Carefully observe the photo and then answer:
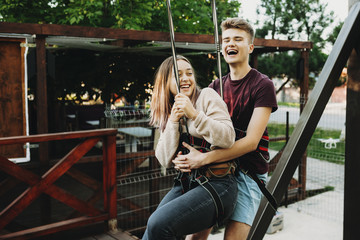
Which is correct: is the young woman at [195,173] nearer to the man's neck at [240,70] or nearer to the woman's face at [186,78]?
the woman's face at [186,78]

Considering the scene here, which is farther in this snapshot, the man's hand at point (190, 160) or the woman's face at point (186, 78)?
the woman's face at point (186, 78)

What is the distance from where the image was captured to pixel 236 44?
5.48ft

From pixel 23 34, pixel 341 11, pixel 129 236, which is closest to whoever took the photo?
pixel 129 236

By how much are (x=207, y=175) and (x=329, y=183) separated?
23.3ft

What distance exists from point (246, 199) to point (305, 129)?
2.07 ft

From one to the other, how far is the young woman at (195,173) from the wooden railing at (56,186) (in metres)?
2.13

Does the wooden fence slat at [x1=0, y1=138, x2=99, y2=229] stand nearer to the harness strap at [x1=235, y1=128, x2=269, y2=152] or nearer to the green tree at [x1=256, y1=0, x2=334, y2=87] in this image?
the harness strap at [x1=235, y1=128, x2=269, y2=152]

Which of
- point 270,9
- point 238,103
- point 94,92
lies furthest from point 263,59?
point 238,103

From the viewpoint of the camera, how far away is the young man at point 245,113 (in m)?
1.56

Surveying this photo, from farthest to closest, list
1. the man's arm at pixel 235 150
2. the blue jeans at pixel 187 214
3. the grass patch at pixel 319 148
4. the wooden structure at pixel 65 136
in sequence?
1. the grass patch at pixel 319 148
2. the wooden structure at pixel 65 136
3. the man's arm at pixel 235 150
4. the blue jeans at pixel 187 214

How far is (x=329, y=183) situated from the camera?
7.80 meters

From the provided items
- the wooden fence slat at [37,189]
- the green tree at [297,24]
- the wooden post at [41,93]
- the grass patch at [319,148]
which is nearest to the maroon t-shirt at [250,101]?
the wooden fence slat at [37,189]

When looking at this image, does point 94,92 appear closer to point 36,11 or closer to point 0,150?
point 36,11

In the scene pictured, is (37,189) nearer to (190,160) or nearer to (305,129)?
(190,160)
